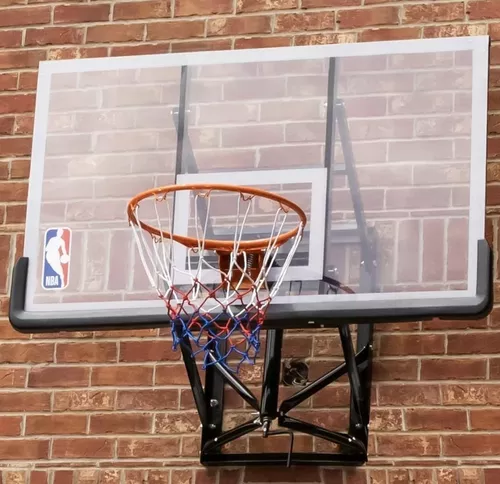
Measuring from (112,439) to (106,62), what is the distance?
1145 mm

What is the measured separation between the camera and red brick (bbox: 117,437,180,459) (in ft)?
12.8

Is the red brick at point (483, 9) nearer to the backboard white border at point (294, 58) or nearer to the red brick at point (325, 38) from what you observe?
the red brick at point (325, 38)

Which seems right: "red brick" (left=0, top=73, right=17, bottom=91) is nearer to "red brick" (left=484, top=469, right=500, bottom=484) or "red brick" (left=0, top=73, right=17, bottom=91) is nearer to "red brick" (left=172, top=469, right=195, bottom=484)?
"red brick" (left=172, top=469, right=195, bottom=484)

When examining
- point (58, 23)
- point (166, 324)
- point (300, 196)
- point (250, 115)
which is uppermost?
point (58, 23)

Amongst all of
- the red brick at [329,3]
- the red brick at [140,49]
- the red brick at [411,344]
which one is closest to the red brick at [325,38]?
the red brick at [329,3]

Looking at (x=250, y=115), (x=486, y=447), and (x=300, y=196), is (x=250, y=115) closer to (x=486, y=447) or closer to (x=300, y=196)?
(x=300, y=196)

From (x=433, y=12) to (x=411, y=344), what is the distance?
113 centimetres

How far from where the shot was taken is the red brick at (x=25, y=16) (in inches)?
178

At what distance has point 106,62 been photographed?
12.0ft

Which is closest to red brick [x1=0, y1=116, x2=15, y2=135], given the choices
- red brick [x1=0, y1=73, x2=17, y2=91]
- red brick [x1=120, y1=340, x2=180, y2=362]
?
red brick [x1=0, y1=73, x2=17, y2=91]

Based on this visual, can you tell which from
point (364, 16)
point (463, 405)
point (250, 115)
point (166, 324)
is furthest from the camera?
point (364, 16)

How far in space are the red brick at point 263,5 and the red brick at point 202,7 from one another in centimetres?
4

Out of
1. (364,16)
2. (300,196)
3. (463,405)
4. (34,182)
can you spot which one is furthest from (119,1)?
(463,405)

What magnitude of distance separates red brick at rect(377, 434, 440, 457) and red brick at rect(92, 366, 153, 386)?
29.5 inches
